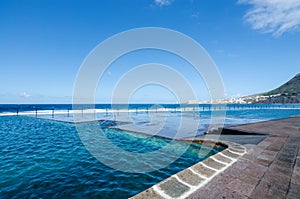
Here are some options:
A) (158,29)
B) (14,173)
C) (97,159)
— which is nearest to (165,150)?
(97,159)

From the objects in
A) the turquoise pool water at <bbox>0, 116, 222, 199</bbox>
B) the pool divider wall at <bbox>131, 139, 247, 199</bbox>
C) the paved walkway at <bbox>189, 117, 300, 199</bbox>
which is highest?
the pool divider wall at <bbox>131, 139, 247, 199</bbox>

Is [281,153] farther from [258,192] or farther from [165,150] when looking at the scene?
[165,150]

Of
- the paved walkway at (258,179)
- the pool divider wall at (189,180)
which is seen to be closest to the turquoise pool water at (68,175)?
the pool divider wall at (189,180)

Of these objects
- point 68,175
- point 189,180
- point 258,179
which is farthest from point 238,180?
point 68,175

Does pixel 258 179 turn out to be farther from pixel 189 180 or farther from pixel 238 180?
pixel 189 180

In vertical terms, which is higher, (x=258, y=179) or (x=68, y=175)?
(x=258, y=179)

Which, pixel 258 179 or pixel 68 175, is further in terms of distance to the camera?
pixel 68 175

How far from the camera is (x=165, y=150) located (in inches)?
261

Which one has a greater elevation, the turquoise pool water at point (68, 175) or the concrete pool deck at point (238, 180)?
the concrete pool deck at point (238, 180)

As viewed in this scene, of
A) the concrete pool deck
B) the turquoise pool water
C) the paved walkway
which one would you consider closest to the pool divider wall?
the concrete pool deck

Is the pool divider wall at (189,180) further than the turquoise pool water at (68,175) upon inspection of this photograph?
No

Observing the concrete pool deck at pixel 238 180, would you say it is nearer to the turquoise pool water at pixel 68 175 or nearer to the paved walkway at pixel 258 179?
the paved walkway at pixel 258 179

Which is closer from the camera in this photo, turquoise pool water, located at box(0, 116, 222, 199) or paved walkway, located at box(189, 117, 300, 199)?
paved walkway, located at box(189, 117, 300, 199)

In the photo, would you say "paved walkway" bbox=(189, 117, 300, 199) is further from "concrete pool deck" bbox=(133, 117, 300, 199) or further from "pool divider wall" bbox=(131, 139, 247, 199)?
"pool divider wall" bbox=(131, 139, 247, 199)
